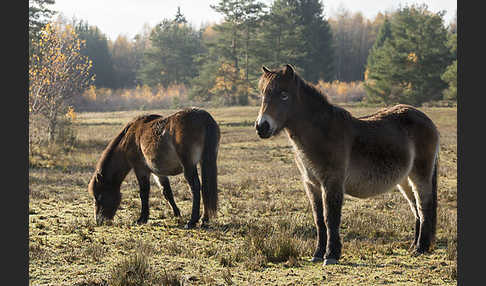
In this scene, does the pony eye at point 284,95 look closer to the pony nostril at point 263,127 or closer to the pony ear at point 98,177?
the pony nostril at point 263,127

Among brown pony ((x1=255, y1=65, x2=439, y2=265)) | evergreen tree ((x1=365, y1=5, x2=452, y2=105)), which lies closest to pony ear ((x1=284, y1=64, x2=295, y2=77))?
brown pony ((x1=255, y1=65, x2=439, y2=265))

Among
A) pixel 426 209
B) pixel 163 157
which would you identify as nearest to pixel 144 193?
pixel 163 157

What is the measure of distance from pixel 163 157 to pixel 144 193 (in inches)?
36.2

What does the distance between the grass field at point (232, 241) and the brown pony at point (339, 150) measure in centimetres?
53

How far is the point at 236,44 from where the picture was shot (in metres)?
51.4

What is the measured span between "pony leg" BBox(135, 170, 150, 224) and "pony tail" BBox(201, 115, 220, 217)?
128 centimetres

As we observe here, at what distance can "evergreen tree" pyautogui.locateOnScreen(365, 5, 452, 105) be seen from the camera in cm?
4069

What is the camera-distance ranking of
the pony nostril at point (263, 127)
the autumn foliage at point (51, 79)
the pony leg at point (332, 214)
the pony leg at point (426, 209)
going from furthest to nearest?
1. the autumn foliage at point (51, 79)
2. the pony leg at point (426, 209)
3. the pony leg at point (332, 214)
4. the pony nostril at point (263, 127)

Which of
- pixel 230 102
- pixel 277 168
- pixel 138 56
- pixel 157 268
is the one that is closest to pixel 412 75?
pixel 230 102

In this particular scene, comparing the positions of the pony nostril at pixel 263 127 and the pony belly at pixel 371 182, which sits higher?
the pony nostril at pixel 263 127

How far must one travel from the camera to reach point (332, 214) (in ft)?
18.1

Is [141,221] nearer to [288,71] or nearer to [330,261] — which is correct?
[330,261]

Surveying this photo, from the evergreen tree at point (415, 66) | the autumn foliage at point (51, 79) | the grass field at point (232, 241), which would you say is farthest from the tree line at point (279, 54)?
the grass field at point (232, 241)

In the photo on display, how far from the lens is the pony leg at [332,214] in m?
5.48
